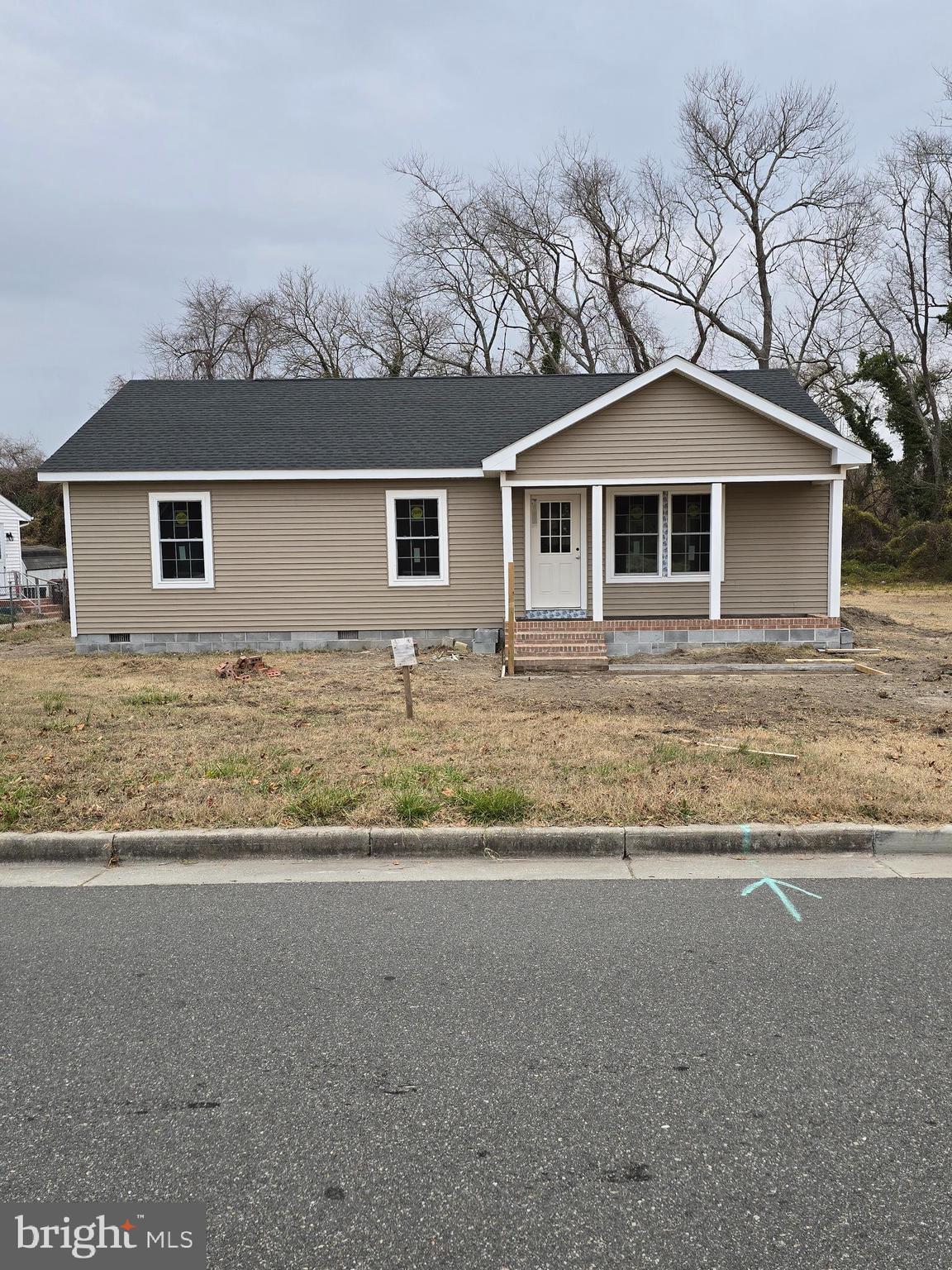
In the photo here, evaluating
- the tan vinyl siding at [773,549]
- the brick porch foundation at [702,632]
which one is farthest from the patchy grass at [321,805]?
the tan vinyl siding at [773,549]

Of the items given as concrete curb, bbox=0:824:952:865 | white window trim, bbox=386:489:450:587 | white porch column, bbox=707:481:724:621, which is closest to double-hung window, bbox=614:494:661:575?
white porch column, bbox=707:481:724:621

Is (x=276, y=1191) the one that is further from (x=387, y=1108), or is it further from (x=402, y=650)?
(x=402, y=650)

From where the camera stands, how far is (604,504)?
1570 cm

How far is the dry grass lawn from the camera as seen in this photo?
5660 mm

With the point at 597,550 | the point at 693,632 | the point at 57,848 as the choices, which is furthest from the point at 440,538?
the point at 57,848

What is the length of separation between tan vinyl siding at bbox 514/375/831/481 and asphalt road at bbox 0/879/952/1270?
35.1 feet

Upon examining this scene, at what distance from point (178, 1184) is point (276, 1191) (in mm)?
281

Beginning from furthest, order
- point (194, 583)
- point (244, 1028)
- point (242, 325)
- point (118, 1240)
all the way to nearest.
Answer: point (242, 325) → point (194, 583) → point (244, 1028) → point (118, 1240)

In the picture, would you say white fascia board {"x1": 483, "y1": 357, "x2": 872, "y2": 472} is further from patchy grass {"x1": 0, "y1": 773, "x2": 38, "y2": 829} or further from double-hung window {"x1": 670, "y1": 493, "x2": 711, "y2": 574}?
patchy grass {"x1": 0, "y1": 773, "x2": 38, "y2": 829}

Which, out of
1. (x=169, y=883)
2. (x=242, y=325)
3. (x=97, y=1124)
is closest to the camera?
(x=97, y=1124)

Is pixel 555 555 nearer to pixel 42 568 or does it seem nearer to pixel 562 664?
pixel 562 664

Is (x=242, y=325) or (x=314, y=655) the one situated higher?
(x=242, y=325)

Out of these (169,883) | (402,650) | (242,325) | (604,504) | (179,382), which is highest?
(242,325)

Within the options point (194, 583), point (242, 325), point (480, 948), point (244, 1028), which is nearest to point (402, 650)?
point (480, 948)
